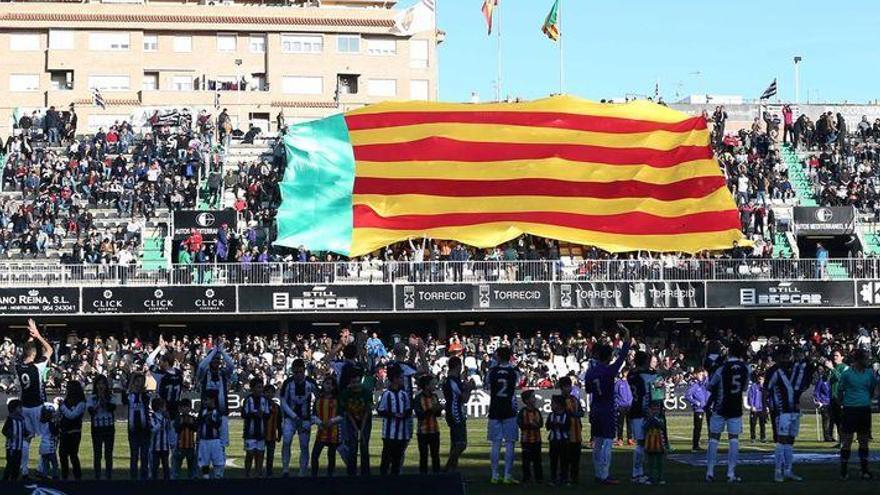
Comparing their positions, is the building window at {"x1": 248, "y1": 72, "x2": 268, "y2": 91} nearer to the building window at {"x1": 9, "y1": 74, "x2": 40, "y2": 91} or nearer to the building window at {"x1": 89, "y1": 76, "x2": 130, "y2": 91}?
the building window at {"x1": 89, "y1": 76, "x2": 130, "y2": 91}

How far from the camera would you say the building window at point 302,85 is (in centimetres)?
9194

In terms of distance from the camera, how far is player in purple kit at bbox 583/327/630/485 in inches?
997

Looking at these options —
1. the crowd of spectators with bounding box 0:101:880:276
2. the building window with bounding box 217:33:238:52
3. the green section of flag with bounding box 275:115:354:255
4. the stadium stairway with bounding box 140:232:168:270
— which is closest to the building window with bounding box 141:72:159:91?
the building window with bounding box 217:33:238:52

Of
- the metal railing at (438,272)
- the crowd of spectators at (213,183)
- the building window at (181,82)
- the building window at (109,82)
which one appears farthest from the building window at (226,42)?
the metal railing at (438,272)

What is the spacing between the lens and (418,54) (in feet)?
310

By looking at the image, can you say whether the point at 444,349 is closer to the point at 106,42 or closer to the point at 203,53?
the point at 203,53

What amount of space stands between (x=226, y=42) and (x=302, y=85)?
468 centimetres

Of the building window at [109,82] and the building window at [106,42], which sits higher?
the building window at [106,42]

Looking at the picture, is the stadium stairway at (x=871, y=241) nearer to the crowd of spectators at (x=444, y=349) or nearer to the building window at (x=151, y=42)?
the crowd of spectators at (x=444, y=349)

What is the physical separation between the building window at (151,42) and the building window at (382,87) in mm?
11569

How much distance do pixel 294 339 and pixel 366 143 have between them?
8.57m

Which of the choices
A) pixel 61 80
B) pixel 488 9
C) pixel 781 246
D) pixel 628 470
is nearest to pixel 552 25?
pixel 488 9

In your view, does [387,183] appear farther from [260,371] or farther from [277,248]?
[260,371]

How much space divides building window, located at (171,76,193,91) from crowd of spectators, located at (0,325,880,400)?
111ft
